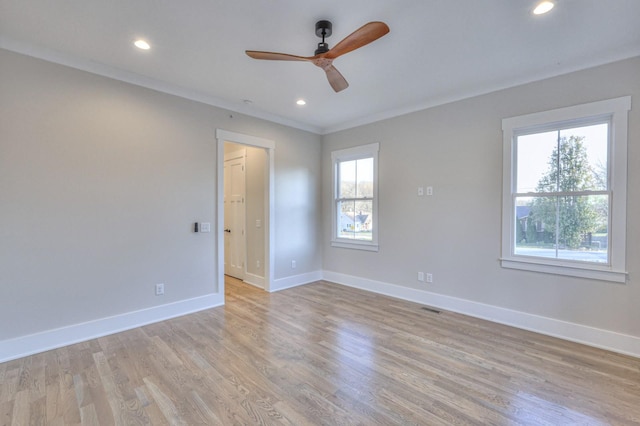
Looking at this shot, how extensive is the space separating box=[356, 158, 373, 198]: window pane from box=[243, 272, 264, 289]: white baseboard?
7.21 feet

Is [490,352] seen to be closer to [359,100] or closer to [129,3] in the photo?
[359,100]

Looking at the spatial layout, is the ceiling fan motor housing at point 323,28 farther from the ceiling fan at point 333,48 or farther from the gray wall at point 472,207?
the gray wall at point 472,207

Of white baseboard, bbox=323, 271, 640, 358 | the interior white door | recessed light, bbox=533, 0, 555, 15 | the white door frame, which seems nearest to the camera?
recessed light, bbox=533, 0, 555, 15

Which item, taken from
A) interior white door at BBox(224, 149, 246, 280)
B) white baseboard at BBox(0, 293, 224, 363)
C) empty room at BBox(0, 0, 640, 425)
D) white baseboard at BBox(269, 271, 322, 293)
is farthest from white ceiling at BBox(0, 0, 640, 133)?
white baseboard at BBox(269, 271, 322, 293)

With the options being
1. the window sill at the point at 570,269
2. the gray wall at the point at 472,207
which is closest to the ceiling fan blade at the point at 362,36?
the gray wall at the point at 472,207

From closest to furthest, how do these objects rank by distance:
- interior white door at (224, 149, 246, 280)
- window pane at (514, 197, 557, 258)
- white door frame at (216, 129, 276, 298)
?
1. window pane at (514, 197, 557, 258)
2. white door frame at (216, 129, 276, 298)
3. interior white door at (224, 149, 246, 280)

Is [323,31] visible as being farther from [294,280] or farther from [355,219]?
[294,280]

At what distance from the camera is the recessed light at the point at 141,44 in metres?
2.56

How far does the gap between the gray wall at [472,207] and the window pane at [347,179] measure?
0.41m

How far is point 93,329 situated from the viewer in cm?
299

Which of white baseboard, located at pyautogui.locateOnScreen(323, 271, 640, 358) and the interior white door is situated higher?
the interior white door

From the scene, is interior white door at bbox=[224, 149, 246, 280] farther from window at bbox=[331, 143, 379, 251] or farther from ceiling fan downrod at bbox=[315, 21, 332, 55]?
ceiling fan downrod at bbox=[315, 21, 332, 55]

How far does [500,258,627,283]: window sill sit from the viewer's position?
2.76m

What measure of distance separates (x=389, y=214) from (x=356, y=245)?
2.69 feet
